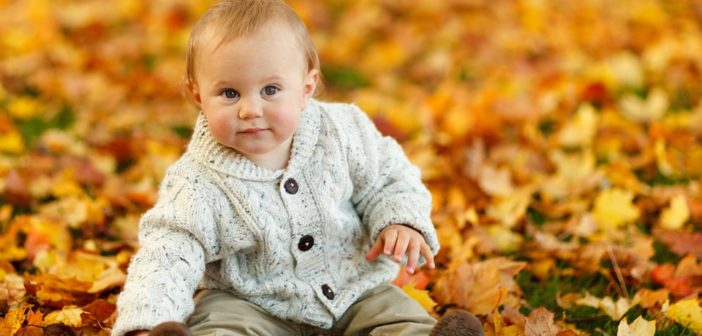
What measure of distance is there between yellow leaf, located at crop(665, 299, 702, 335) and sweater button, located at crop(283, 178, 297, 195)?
1.08 m

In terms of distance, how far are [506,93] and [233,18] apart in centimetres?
262

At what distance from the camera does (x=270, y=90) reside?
200 cm

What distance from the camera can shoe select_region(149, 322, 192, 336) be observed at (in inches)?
68.4

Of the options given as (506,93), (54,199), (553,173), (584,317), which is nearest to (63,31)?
(54,199)

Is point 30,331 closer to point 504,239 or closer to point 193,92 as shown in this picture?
point 193,92

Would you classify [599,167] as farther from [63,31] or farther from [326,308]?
[63,31]

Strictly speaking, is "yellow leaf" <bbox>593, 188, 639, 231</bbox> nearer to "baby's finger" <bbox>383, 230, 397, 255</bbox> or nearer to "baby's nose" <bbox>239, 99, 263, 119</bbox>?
"baby's finger" <bbox>383, 230, 397, 255</bbox>

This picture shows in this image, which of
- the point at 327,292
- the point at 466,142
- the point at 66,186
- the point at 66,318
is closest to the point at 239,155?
the point at 327,292

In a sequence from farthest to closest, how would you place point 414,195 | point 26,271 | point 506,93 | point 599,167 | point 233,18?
point 506,93 → point 599,167 → point 26,271 → point 414,195 → point 233,18

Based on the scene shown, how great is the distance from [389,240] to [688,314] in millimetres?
853

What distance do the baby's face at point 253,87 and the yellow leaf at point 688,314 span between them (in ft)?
3.76

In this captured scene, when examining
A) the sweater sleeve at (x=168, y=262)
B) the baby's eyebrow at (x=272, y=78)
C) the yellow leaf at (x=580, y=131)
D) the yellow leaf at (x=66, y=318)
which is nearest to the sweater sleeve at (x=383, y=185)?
the baby's eyebrow at (x=272, y=78)

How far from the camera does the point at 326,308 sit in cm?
215

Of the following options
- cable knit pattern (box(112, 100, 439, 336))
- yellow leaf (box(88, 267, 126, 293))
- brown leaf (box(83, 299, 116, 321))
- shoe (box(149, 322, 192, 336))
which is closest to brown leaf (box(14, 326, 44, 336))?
brown leaf (box(83, 299, 116, 321))
